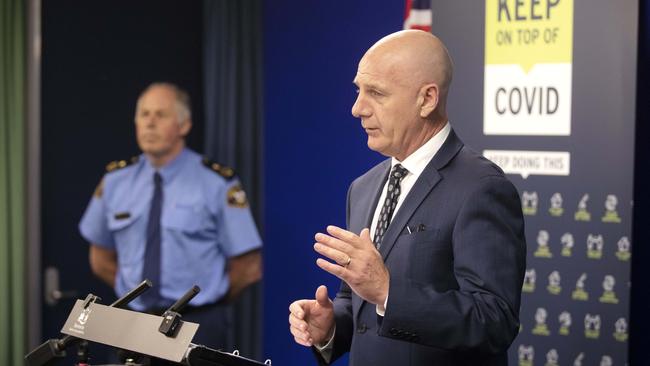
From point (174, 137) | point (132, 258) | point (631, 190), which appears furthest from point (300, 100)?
point (631, 190)

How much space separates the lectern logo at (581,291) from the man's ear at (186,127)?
1.92 meters

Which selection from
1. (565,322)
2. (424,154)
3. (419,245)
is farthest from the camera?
(565,322)

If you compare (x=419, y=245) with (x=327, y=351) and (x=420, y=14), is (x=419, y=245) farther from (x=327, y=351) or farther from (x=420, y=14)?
(x=420, y=14)

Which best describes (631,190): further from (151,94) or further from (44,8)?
(44,8)

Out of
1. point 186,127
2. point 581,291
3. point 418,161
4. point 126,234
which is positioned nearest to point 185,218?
point 126,234

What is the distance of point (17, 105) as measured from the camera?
469 centimetres

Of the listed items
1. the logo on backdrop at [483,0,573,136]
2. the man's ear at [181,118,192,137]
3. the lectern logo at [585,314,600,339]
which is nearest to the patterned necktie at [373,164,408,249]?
the logo on backdrop at [483,0,573,136]

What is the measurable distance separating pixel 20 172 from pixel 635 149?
285 cm

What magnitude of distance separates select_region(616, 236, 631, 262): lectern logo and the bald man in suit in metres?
1.26

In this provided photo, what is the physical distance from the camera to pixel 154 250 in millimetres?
4410

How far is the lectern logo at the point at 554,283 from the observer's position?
3.60 metres

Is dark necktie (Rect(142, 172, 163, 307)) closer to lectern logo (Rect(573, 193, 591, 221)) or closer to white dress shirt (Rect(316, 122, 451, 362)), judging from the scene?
lectern logo (Rect(573, 193, 591, 221))

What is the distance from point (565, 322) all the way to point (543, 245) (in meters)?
0.29

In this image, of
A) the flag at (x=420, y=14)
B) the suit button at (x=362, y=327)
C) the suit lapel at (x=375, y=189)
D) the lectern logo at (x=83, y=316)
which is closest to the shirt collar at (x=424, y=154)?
the suit lapel at (x=375, y=189)
